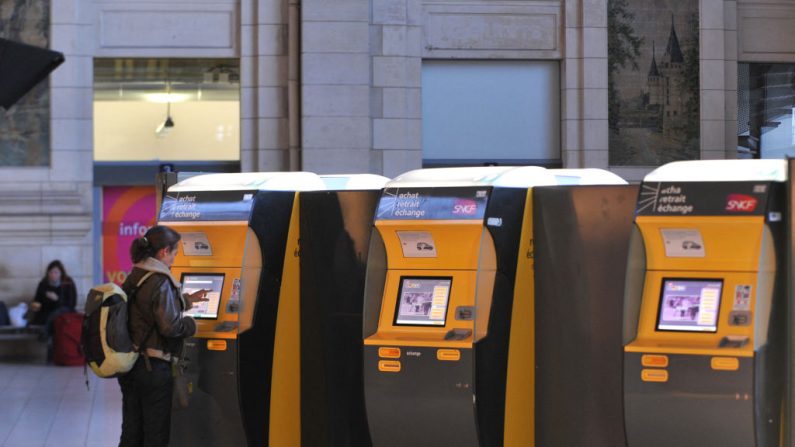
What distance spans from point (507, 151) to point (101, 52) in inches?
227

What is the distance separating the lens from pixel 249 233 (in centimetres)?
791

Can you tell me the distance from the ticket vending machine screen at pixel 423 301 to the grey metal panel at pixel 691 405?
1196 mm

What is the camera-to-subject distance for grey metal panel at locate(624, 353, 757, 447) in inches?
243

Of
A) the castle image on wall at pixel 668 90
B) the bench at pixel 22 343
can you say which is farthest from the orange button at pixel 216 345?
the castle image on wall at pixel 668 90

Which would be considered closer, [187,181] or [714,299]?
[714,299]

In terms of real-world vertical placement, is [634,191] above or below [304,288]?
above

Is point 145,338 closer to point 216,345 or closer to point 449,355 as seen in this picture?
point 216,345

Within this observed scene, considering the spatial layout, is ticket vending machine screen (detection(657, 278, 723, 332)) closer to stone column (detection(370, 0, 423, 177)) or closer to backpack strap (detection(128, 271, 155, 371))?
backpack strap (detection(128, 271, 155, 371))

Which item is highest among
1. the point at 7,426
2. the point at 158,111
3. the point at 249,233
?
the point at 158,111

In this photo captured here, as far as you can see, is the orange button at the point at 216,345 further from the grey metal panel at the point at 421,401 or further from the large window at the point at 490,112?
the large window at the point at 490,112

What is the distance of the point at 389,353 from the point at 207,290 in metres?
1.52

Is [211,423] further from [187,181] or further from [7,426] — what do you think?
[7,426]

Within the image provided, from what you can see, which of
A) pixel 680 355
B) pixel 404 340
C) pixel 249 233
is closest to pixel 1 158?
pixel 249 233

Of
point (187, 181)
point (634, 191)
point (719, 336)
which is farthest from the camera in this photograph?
point (187, 181)
